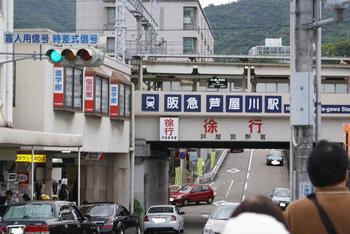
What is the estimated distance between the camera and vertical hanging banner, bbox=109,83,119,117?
3619cm

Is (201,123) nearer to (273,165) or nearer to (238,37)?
(273,165)

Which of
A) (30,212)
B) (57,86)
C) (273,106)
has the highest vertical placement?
(57,86)

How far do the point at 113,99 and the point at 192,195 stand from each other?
20.1m

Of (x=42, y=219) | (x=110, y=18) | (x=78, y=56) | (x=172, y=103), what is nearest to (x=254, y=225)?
(x=78, y=56)

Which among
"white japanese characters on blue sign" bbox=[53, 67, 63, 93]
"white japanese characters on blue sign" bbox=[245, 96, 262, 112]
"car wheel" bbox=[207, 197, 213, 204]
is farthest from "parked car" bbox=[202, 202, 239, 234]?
"car wheel" bbox=[207, 197, 213, 204]

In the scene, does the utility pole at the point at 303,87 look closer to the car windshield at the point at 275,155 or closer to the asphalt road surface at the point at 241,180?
the asphalt road surface at the point at 241,180

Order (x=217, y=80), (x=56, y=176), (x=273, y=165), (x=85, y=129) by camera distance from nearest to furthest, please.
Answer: (x=85, y=129), (x=56, y=176), (x=217, y=80), (x=273, y=165)

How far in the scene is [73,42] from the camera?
2730cm

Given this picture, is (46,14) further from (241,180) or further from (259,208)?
(259,208)

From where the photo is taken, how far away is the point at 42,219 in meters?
19.3

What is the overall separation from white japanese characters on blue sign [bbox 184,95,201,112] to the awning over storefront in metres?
12.5

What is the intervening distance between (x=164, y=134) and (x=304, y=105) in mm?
28030

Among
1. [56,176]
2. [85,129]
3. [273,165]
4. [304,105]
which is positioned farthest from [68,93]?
[273,165]

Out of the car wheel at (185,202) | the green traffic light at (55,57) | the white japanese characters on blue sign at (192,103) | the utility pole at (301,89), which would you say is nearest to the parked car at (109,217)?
the green traffic light at (55,57)
